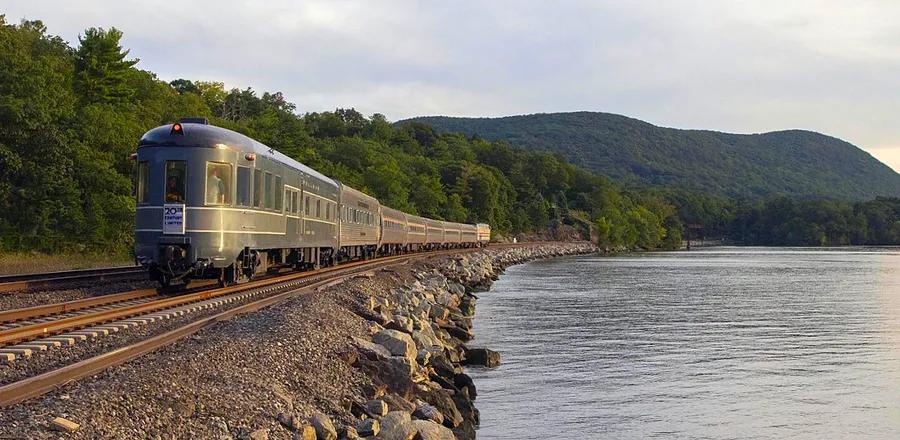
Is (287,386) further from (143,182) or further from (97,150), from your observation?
(97,150)

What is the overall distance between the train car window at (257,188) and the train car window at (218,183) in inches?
43.7

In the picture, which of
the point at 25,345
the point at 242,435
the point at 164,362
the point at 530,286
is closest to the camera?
the point at 242,435

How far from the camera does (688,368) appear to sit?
888 inches

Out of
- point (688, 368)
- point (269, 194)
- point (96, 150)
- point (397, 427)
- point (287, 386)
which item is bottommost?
point (688, 368)

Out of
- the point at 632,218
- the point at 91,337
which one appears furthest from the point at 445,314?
the point at 632,218

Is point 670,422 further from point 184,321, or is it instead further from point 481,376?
point 184,321

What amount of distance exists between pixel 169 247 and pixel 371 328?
194 inches

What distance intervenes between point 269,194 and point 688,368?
11644mm

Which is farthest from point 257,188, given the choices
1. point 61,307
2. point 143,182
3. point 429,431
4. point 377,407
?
point 429,431

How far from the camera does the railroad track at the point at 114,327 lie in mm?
9172

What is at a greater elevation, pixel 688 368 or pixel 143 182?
pixel 143 182

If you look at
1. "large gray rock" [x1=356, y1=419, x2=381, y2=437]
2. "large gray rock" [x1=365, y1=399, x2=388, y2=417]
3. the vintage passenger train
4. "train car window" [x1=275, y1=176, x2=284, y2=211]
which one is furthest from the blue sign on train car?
"large gray rock" [x1=356, y1=419, x2=381, y2=437]

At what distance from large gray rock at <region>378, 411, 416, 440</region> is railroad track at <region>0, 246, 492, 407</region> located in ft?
→ 10.9

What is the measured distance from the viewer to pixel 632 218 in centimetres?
18250
